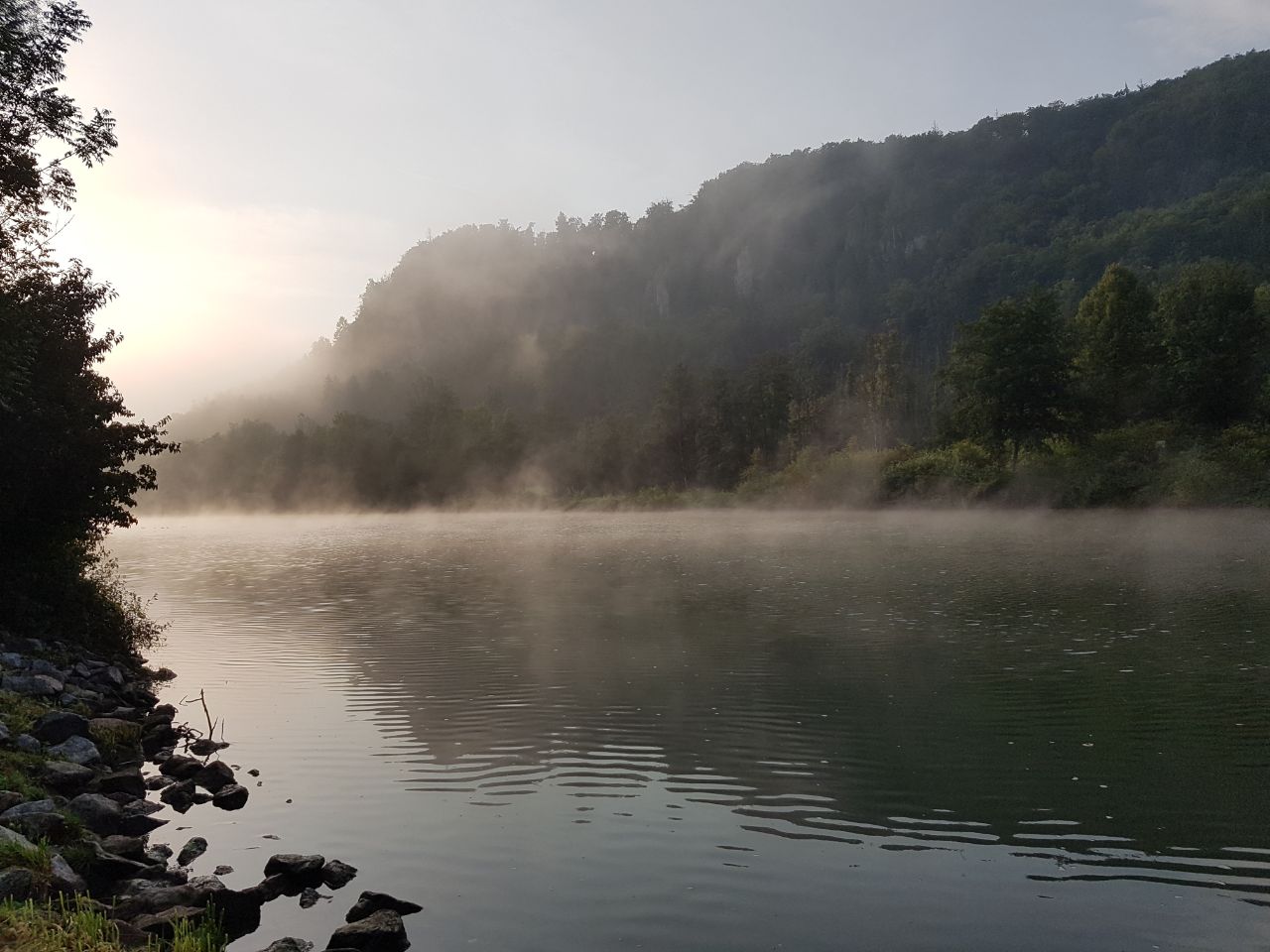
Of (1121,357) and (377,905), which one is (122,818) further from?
(1121,357)

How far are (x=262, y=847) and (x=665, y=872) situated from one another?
200 inches

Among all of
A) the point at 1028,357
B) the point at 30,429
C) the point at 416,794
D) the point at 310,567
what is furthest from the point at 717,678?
the point at 1028,357

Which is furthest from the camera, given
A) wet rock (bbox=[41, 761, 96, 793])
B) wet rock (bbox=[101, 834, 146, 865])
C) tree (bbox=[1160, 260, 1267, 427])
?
tree (bbox=[1160, 260, 1267, 427])

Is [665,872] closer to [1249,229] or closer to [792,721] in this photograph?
[792,721]

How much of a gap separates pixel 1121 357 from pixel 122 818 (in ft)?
246

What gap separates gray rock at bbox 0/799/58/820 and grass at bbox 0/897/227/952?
91.6 inches

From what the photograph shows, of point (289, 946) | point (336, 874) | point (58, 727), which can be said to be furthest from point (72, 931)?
point (58, 727)

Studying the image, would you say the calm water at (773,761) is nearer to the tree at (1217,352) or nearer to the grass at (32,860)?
the grass at (32,860)

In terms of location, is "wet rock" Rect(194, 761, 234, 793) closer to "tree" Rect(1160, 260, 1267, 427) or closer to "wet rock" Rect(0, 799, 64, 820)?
"wet rock" Rect(0, 799, 64, 820)

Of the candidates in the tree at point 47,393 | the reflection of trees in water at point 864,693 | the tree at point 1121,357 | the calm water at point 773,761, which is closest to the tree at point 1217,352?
the tree at point 1121,357

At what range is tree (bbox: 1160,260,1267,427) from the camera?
6450 cm

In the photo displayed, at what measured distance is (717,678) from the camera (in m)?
19.3

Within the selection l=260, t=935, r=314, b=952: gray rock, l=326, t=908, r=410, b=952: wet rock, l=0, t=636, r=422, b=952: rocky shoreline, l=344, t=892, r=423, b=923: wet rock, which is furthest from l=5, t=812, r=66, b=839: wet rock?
l=326, t=908, r=410, b=952: wet rock

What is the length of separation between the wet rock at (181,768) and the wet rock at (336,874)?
5179mm
